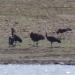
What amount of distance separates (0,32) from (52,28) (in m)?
0.39

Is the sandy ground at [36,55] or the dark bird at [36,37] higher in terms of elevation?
the dark bird at [36,37]

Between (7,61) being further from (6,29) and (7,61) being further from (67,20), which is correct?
(67,20)

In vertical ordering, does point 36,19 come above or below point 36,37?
above

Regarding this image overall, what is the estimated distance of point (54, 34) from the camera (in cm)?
459
